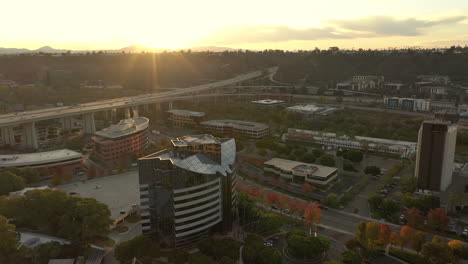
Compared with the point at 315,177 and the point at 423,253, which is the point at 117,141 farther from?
the point at 423,253

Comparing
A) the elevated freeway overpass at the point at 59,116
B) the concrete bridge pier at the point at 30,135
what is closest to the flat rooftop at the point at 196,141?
the elevated freeway overpass at the point at 59,116

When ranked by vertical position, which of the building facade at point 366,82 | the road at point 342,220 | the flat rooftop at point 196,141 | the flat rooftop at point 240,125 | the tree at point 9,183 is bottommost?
the road at point 342,220

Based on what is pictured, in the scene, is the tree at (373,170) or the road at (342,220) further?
the tree at (373,170)

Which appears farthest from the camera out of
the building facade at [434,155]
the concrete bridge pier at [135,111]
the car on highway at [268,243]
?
the concrete bridge pier at [135,111]

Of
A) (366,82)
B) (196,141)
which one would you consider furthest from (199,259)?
(366,82)

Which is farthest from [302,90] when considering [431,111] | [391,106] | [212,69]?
[212,69]

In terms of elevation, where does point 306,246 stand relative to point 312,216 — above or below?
below

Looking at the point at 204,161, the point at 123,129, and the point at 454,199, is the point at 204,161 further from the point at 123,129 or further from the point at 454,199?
the point at 123,129

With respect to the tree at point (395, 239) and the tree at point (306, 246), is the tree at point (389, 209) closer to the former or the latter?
the tree at point (395, 239)
